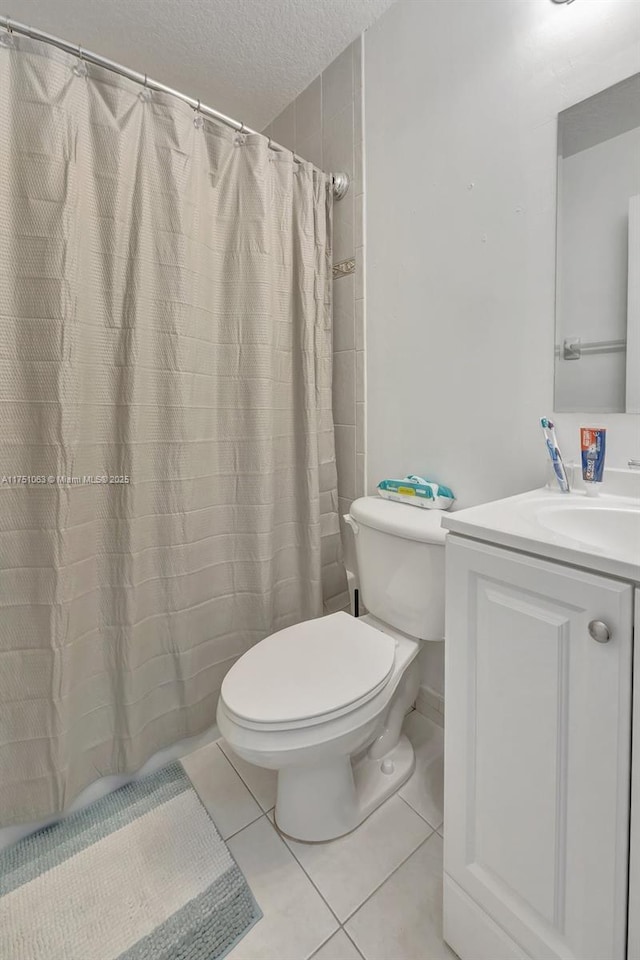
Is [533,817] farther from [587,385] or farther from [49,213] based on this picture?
[49,213]

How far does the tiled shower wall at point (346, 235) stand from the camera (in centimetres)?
148

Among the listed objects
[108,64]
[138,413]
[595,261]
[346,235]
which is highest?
[108,64]

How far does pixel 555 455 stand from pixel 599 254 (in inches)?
17.6

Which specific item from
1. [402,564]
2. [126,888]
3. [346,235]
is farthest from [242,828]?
[346,235]

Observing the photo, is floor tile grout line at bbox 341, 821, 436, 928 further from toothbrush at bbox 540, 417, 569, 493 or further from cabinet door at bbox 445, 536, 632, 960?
toothbrush at bbox 540, 417, 569, 493

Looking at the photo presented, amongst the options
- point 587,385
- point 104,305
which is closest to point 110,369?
point 104,305

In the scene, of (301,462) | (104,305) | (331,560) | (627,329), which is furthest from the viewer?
(331,560)

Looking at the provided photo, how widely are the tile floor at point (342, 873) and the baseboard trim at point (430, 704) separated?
0.12 metres

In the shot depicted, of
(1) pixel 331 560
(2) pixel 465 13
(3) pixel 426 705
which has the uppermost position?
(2) pixel 465 13

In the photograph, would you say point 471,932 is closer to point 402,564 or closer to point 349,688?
point 349,688

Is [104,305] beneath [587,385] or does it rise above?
above

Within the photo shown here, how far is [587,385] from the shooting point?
979mm

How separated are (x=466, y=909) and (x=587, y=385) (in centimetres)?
108

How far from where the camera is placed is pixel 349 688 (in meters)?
0.96
